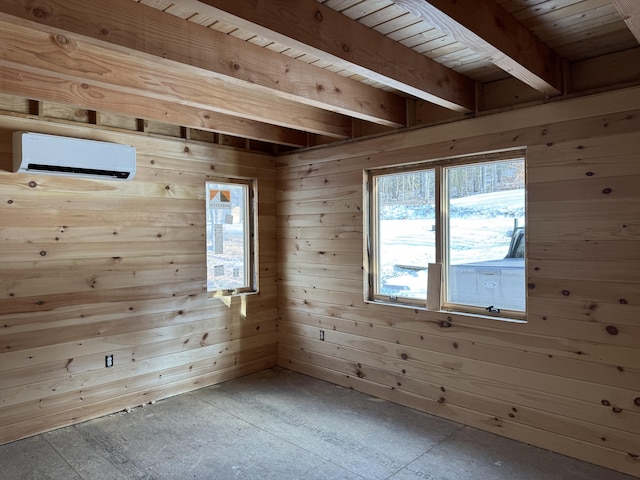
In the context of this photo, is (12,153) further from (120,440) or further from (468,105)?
(468,105)

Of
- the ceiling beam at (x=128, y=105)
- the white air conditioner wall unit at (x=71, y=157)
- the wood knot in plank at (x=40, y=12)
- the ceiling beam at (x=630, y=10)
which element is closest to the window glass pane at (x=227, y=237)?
the ceiling beam at (x=128, y=105)

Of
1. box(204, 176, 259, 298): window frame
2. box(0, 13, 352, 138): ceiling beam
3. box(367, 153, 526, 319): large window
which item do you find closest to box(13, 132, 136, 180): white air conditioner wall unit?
box(0, 13, 352, 138): ceiling beam

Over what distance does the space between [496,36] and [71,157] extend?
9.25 feet

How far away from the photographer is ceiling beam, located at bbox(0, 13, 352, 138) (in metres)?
2.22

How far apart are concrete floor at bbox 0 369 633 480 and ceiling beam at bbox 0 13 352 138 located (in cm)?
234

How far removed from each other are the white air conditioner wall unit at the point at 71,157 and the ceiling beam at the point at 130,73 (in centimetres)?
61

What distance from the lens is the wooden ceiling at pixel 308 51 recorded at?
189 cm

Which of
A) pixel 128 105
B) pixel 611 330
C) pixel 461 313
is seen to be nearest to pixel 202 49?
pixel 128 105

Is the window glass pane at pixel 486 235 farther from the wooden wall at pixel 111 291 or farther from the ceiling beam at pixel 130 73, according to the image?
the wooden wall at pixel 111 291

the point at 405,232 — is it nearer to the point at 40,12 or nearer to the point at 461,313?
the point at 461,313

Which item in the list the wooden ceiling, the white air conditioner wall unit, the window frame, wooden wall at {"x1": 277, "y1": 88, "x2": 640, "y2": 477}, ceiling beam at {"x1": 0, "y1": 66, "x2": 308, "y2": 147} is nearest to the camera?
the wooden ceiling

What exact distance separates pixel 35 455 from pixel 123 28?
2730 millimetres

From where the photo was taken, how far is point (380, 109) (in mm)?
3350

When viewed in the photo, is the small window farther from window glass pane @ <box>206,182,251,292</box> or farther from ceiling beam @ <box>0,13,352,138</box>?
ceiling beam @ <box>0,13,352,138</box>
